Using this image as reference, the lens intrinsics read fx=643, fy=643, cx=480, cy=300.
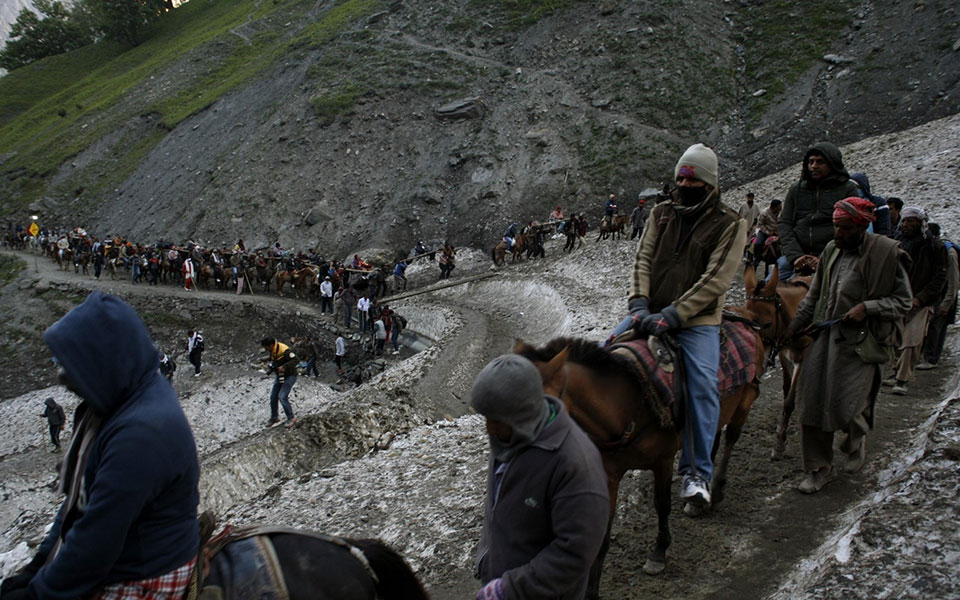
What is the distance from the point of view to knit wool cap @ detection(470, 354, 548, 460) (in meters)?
2.57

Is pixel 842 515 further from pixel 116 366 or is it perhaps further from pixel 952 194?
pixel 952 194

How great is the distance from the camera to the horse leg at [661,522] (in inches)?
189

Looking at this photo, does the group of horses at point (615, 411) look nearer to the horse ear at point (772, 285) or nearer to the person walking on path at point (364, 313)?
the horse ear at point (772, 285)

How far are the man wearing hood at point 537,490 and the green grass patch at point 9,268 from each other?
1705 inches

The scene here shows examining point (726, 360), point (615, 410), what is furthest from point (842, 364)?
point (615, 410)

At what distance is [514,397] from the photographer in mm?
2570

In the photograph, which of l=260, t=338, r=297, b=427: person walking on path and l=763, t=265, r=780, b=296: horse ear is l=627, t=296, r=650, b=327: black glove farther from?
l=260, t=338, r=297, b=427: person walking on path

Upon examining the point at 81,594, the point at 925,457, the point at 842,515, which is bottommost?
the point at 842,515

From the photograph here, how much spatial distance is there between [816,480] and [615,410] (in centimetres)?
280

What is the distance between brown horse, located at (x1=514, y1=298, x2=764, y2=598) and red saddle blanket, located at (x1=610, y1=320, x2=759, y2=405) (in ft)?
0.38

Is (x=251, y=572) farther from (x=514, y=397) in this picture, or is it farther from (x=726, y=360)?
(x=726, y=360)

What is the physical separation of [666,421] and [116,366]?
3.33 meters

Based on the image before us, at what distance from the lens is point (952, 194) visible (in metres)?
Answer: 15.2

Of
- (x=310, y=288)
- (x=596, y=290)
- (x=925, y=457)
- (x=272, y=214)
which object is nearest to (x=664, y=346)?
(x=925, y=457)
